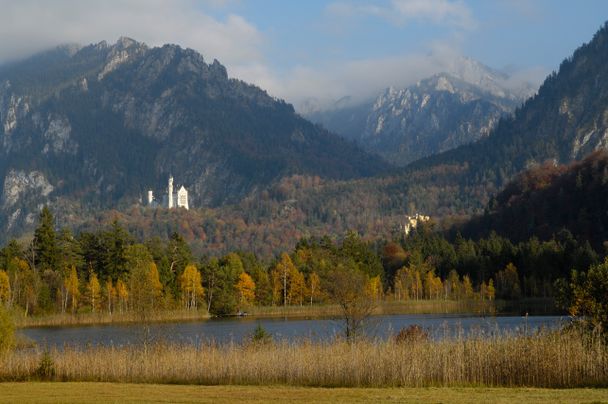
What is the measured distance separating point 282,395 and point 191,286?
88702mm

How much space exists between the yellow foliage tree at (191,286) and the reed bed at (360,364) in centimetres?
7464

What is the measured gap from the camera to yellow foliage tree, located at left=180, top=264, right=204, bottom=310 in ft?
381

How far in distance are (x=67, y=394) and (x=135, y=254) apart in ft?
289

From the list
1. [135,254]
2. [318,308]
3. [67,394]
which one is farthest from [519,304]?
[67,394]

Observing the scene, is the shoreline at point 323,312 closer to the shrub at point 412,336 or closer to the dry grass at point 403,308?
the dry grass at point 403,308

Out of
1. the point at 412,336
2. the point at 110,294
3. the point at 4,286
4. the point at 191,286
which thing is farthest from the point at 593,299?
the point at 191,286

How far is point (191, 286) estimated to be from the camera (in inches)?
4611

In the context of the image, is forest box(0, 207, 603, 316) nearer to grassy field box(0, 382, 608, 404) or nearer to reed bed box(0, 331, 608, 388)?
reed bed box(0, 331, 608, 388)

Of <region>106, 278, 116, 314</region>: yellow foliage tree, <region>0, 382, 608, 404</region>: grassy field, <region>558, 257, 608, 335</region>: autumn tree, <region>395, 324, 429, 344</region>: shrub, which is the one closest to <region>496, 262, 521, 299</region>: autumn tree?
<region>106, 278, 116, 314</region>: yellow foliage tree

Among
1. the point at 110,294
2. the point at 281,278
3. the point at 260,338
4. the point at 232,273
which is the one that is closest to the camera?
the point at 260,338

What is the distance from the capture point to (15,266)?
4259 inches

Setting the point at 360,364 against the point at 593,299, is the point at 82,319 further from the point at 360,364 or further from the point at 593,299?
the point at 593,299

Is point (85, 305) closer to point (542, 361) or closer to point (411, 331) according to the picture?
point (411, 331)

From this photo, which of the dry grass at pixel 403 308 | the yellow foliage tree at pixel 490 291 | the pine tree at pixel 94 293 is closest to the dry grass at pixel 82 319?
the pine tree at pixel 94 293
